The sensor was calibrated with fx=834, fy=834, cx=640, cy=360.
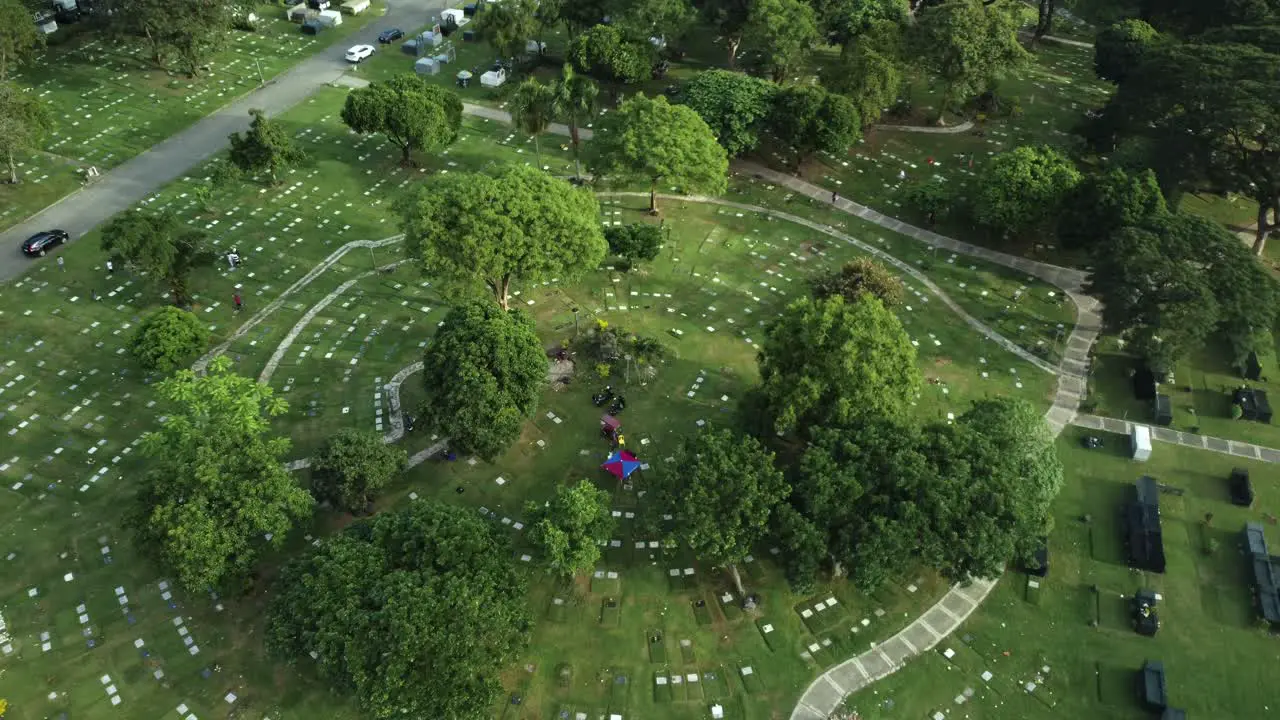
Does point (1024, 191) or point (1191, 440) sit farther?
point (1024, 191)

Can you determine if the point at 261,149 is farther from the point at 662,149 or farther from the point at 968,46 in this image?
the point at 968,46

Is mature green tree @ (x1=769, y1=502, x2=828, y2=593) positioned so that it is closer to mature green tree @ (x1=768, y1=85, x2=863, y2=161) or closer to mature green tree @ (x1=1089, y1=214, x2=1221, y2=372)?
mature green tree @ (x1=1089, y1=214, x2=1221, y2=372)

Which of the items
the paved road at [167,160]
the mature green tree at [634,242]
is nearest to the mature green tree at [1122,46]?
the mature green tree at [634,242]

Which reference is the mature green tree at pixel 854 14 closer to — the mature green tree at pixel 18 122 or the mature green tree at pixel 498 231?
the mature green tree at pixel 498 231

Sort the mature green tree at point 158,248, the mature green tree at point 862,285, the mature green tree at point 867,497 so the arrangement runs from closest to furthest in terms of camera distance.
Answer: the mature green tree at point 867,497 → the mature green tree at point 862,285 → the mature green tree at point 158,248

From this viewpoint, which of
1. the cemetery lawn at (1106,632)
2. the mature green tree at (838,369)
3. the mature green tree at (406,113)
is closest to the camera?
the cemetery lawn at (1106,632)

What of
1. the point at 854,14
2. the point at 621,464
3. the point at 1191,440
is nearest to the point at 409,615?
the point at 621,464

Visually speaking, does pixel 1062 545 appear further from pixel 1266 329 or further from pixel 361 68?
pixel 361 68
